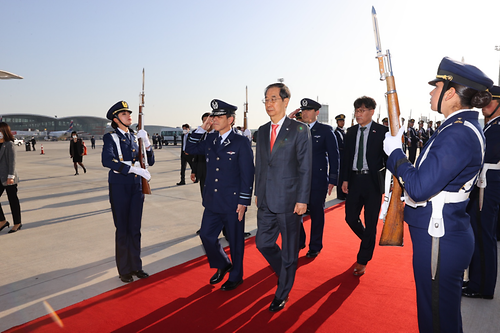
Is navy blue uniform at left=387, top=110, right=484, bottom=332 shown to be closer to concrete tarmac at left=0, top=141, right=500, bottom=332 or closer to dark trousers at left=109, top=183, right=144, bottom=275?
concrete tarmac at left=0, top=141, right=500, bottom=332

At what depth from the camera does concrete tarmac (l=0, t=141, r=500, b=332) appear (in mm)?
3150

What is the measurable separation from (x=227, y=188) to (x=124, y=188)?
1184 millimetres

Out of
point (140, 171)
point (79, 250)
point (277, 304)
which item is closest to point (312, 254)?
point (277, 304)

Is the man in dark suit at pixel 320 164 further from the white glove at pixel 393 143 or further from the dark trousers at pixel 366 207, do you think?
the white glove at pixel 393 143

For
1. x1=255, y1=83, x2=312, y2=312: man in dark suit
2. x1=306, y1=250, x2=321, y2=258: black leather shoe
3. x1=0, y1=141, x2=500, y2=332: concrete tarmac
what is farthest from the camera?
x1=306, y1=250, x2=321, y2=258: black leather shoe

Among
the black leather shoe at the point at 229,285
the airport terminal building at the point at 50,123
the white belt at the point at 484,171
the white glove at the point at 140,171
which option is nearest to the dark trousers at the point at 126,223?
the white glove at the point at 140,171

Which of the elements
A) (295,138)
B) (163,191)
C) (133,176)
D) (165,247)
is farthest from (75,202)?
(295,138)

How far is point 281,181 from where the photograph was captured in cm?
297

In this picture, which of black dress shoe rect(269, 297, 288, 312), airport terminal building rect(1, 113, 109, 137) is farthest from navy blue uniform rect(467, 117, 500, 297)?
airport terminal building rect(1, 113, 109, 137)

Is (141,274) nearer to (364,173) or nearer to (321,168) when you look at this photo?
(321,168)

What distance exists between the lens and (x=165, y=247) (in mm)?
4766

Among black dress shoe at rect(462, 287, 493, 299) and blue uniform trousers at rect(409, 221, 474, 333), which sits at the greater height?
blue uniform trousers at rect(409, 221, 474, 333)

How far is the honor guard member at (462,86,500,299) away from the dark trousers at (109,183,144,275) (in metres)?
3.51

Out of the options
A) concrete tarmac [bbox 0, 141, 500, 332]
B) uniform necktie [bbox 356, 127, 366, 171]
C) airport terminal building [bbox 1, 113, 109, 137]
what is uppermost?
airport terminal building [bbox 1, 113, 109, 137]
